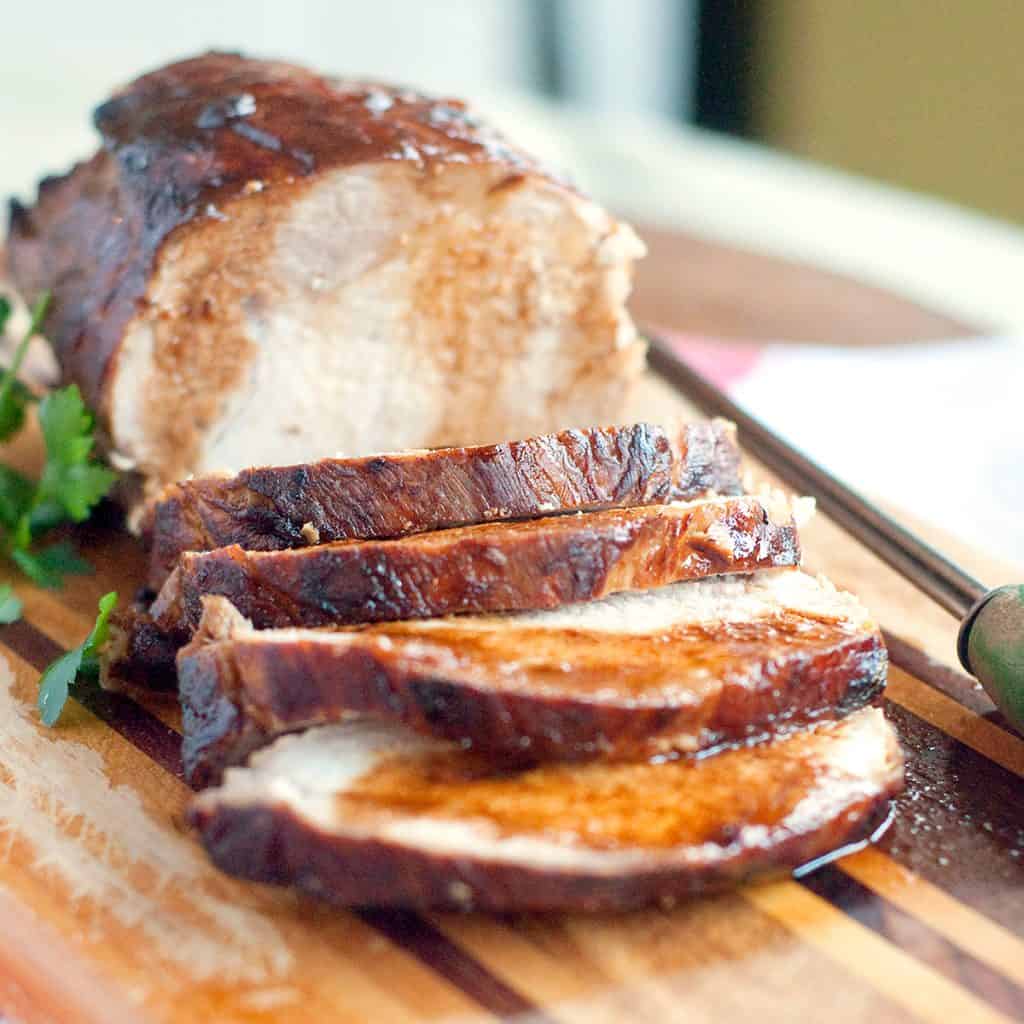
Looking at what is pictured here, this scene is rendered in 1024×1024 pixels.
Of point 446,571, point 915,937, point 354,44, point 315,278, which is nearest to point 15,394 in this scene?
point 315,278

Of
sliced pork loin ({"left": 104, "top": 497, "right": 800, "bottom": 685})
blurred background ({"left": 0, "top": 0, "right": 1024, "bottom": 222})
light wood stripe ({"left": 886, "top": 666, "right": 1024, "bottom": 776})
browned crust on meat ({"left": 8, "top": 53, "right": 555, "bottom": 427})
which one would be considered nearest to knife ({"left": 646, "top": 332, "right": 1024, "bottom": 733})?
light wood stripe ({"left": 886, "top": 666, "right": 1024, "bottom": 776})

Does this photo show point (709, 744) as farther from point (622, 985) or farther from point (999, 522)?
point (999, 522)

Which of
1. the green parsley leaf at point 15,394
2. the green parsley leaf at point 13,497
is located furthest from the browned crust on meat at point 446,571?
the green parsley leaf at point 15,394

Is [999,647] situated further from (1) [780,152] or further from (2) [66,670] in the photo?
(1) [780,152]

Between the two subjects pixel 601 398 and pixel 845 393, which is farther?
pixel 845 393

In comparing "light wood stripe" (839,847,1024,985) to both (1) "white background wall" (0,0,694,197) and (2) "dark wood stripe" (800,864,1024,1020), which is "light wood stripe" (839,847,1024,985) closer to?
(2) "dark wood stripe" (800,864,1024,1020)

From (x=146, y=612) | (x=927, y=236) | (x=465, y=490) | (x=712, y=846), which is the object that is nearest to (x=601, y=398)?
(x=465, y=490)
